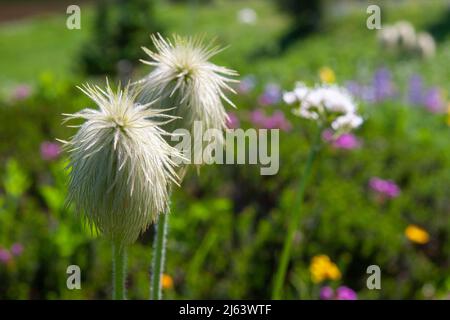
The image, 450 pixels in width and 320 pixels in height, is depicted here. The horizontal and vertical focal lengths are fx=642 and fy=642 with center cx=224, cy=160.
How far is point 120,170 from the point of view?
170 cm

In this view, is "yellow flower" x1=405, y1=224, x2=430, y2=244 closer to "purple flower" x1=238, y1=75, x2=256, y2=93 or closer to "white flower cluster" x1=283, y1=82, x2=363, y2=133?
"white flower cluster" x1=283, y1=82, x2=363, y2=133

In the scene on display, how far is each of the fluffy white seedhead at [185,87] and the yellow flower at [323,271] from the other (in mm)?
2239

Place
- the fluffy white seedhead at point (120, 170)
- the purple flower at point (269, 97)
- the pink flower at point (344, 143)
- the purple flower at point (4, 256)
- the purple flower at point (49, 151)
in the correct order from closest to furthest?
the fluffy white seedhead at point (120, 170) → the purple flower at point (4, 256) → the purple flower at point (49, 151) → the pink flower at point (344, 143) → the purple flower at point (269, 97)

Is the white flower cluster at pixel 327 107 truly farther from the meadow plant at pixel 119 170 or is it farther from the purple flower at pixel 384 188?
the purple flower at pixel 384 188

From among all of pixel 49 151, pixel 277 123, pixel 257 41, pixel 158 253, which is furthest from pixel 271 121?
pixel 257 41

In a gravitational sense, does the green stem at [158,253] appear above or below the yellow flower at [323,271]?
above

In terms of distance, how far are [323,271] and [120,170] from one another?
2.59m

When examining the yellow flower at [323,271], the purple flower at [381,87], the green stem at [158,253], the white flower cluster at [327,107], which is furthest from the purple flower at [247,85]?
the green stem at [158,253]

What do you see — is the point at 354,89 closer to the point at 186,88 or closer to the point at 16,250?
the point at 16,250

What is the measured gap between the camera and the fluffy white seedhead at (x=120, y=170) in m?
1.71

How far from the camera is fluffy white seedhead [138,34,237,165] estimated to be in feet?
6.35

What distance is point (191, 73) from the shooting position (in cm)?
196

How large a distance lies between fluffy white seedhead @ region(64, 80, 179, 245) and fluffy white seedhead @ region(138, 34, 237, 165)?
0.17 m

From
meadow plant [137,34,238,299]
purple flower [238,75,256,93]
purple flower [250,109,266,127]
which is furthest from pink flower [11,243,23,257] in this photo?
purple flower [238,75,256,93]
